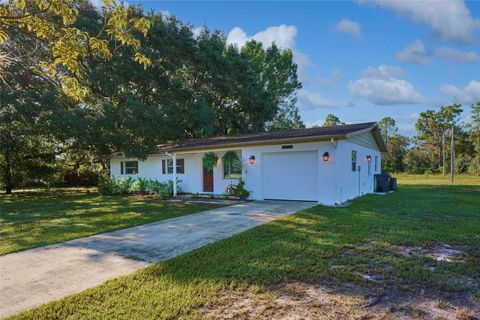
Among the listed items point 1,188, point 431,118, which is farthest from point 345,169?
point 431,118

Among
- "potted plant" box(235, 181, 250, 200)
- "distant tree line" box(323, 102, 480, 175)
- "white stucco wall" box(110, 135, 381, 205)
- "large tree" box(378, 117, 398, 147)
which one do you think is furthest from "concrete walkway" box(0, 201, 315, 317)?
→ "large tree" box(378, 117, 398, 147)

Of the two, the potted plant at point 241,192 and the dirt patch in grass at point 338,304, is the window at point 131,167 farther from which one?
the dirt patch in grass at point 338,304

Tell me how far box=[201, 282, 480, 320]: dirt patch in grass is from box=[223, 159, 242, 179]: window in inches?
373

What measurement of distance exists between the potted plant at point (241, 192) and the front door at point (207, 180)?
7.21ft

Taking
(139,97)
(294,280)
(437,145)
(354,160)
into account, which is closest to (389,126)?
(437,145)

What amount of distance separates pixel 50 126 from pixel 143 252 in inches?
507

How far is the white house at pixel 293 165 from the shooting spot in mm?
11016

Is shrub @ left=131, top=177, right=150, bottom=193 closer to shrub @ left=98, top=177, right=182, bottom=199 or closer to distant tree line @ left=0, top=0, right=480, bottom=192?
shrub @ left=98, top=177, right=182, bottom=199

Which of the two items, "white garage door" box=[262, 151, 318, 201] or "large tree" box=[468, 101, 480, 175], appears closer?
"white garage door" box=[262, 151, 318, 201]

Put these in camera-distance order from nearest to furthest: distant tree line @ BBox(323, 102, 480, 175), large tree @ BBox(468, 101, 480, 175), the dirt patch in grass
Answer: the dirt patch in grass
large tree @ BBox(468, 101, 480, 175)
distant tree line @ BBox(323, 102, 480, 175)

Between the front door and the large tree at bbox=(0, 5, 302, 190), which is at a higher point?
the large tree at bbox=(0, 5, 302, 190)

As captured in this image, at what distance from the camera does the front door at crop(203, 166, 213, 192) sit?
1453 centimetres

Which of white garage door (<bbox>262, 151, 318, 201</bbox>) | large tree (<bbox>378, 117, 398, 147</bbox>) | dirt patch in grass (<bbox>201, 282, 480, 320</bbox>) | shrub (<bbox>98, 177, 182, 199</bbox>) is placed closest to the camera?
dirt patch in grass (<bbox>201, 282, 480, 320</bbox>)

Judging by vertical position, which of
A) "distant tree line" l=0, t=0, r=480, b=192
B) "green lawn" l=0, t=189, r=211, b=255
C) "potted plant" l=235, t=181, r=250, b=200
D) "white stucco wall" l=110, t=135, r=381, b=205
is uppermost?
"distant tree line" l=0, t=0, r=480, b=192
